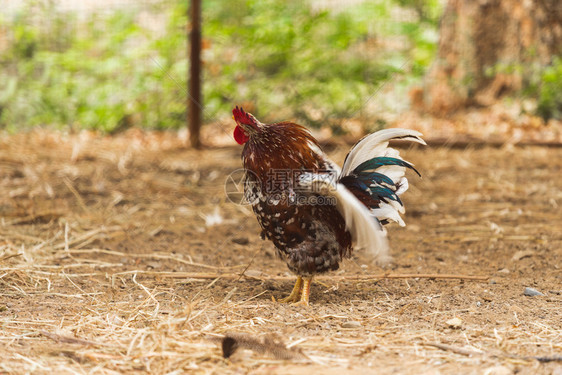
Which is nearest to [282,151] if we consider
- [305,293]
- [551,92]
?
[305,293]

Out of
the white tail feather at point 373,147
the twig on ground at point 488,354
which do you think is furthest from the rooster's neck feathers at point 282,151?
the twig on ground at point 488,354

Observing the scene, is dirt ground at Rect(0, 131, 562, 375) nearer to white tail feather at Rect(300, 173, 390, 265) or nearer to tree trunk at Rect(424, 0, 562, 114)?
white tail feather at Rect(300, 173, 390, 265)

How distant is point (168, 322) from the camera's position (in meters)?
2.40

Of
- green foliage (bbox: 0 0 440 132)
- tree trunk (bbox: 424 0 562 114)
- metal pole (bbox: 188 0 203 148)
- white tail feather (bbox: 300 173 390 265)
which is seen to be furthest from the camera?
tree trunk (bbox: 424 0 562 114)

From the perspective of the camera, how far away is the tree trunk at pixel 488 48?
803 centimetres

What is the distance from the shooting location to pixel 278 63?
25.4 feet

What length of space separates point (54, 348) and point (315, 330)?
1081 mm

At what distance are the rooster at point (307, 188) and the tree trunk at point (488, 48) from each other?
590 centimetres

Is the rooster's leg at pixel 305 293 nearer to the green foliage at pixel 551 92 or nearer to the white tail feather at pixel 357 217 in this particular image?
the white tail feather at pixel 357 217

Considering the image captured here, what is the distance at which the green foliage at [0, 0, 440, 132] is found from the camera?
758 cm

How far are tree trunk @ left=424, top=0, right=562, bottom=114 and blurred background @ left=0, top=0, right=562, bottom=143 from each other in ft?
0.05

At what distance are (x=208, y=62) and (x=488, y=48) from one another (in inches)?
161

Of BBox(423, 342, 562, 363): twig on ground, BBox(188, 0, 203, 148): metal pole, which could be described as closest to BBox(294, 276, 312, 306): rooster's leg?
BBox(423, 342, 562, 363): twig on ground

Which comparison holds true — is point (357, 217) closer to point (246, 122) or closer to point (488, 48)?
point (246, 122)
